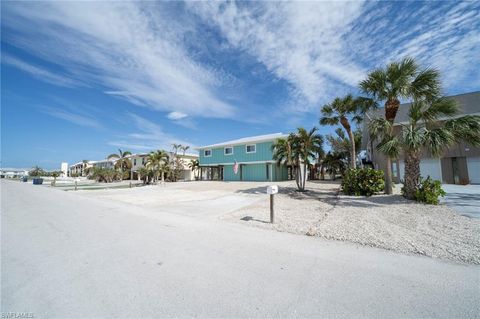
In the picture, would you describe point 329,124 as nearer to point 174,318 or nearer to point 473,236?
point 473,236

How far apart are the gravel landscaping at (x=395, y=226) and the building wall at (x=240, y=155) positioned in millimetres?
17939

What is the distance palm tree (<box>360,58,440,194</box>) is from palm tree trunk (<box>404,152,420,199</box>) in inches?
33.5

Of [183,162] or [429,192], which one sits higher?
[183,162]

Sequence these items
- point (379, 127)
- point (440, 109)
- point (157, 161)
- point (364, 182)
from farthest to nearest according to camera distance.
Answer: point (157, 161) < point (364, 182) < point (379, 127) < point (440, 109)

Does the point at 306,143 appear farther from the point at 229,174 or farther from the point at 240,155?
the point at 229,174

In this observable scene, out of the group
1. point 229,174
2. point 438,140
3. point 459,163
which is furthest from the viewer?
point 229,174

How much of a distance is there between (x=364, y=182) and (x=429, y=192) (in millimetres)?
3617

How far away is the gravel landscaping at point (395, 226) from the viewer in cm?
461

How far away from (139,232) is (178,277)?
335 centimetres

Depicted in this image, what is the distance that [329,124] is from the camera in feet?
55.4

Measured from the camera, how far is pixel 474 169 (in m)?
17.7

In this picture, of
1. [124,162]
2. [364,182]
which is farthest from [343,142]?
[124,162]

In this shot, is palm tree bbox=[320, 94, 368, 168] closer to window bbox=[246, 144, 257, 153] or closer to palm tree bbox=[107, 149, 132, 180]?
window bbox=[246, 144, 257, 153]

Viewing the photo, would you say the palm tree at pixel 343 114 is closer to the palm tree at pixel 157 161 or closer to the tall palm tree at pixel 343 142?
the tall palm tree at pixel 343 142
